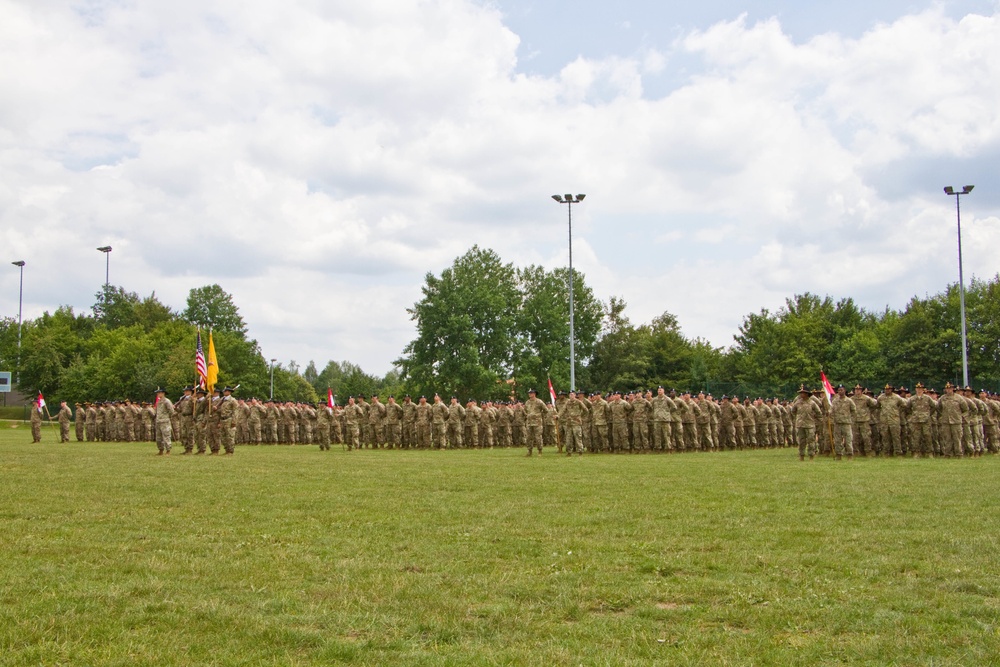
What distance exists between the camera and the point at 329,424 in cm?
3170

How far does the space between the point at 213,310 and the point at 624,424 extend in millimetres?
81385

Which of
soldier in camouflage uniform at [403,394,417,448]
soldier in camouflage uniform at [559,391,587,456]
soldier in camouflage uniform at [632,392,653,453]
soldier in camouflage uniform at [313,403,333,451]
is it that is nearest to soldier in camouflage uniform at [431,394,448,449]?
soldier in camouflage uniform at [403,394,417,448]

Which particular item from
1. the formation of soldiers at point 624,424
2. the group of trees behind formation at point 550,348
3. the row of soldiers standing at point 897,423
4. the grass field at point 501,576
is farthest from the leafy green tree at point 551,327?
the grass field at point 501,576

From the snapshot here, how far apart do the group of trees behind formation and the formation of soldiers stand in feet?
86.9

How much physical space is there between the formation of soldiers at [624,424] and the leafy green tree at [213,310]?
202ft

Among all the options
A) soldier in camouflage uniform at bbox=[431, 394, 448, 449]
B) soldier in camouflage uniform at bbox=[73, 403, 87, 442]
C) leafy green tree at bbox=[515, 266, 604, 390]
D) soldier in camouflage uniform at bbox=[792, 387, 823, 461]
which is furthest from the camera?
leafy green tree at bbox=[515, 266, 604, 390]

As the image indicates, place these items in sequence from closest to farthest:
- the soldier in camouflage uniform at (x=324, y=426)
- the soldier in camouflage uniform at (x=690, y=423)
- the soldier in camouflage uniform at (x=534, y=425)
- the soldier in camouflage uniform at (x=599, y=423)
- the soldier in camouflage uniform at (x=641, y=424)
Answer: the soldier in camouflage uniform at (x=534, y=425)
the soldier in camouflage uniform at (x=641, y=424)
the soldier in camouflage uniform at (x=599, y=423)
the soldier in camouflage uniform at (x=690, y=423)
the soldier in camouflage uniform at (x=324, y=426)

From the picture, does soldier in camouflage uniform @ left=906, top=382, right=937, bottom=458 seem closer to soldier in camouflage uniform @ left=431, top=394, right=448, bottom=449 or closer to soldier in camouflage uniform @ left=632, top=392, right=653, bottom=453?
soldier in camouflage uniform @ left=632, top=392, right=653, bottom=453

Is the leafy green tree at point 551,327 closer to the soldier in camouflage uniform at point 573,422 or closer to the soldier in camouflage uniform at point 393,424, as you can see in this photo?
the soldier in camouflage uniform at point 393,424

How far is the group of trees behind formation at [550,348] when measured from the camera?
60.0 metres

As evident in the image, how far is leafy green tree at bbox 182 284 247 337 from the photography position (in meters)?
Result: 100

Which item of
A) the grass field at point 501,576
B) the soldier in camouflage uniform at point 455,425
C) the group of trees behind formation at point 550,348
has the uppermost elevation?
the group of trees behind formation at point 550,348

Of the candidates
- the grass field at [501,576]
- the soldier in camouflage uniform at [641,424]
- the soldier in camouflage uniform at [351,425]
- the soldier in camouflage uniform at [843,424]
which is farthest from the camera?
the soldier in camouflage uniform at [351,425]

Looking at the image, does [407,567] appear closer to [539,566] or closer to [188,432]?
[539,566]
